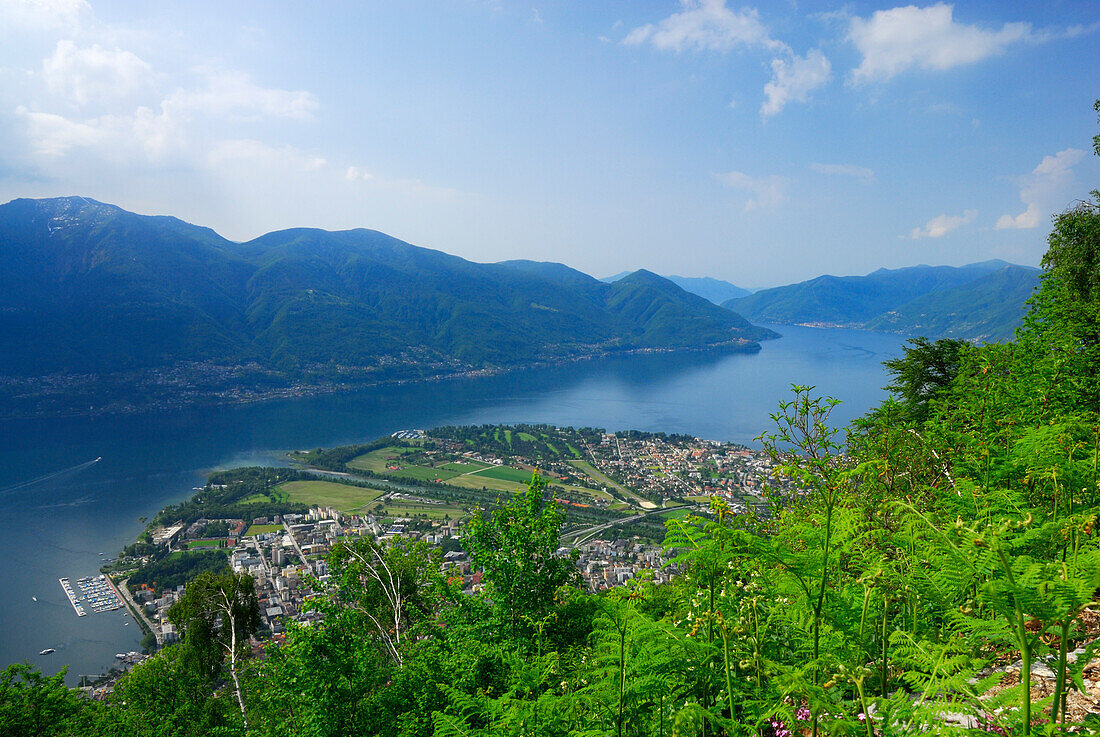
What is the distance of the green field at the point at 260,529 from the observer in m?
33.2

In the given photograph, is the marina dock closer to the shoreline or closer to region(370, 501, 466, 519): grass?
region(370, 501, 466, 519): grass

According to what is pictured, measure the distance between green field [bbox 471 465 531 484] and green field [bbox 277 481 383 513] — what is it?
29.0 feet

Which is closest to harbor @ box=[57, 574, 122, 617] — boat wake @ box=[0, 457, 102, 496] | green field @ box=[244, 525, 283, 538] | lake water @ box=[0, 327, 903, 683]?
lake water @ box=[0, 327, 903, 683]

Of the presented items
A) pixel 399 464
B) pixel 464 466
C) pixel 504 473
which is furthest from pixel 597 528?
pixel 399 464

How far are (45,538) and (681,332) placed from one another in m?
131

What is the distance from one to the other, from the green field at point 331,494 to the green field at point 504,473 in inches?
348

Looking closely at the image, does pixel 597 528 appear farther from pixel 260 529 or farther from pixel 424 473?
pixel 260 529

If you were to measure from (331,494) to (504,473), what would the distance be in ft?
43.9

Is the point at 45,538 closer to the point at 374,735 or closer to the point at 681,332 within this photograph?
the point at 374,735

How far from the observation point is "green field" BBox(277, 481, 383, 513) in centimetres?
3769

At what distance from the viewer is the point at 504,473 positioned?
146ft

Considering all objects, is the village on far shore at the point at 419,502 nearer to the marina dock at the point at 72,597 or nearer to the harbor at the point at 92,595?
the harbor at the point at 92,595

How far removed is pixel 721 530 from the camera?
181 centimetres

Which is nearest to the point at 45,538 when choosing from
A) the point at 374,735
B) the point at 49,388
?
the point at 374,735
